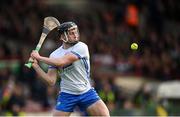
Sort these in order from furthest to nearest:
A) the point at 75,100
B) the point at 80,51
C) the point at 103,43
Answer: the point at 103,43, the point at 75,100, the point at 80,51

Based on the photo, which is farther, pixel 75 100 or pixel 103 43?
pixel 103 43

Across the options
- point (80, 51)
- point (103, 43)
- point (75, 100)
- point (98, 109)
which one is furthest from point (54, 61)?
point (103, 43)

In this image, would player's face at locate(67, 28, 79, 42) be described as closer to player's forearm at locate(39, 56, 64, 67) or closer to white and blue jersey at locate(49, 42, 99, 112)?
white and blue jersey at locate(49, 42, 99, 112)

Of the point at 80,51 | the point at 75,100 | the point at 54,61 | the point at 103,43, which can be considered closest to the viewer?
the point at 54,61

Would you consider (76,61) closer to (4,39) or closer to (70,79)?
(70,79)

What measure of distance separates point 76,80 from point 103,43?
31.2 ft

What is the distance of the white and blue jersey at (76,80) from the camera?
10.2 metres

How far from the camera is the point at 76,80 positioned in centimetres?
1027

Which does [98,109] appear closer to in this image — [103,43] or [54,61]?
[54,61]

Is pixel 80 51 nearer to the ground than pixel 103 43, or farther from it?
farther from it

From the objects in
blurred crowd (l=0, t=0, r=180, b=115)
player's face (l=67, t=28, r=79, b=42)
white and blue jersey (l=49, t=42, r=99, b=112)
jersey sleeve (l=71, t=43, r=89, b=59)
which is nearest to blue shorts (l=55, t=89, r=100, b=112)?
white and blue jersey (l=49, t=42, r=99, b=112)

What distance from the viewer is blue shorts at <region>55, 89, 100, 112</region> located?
10.3 meters

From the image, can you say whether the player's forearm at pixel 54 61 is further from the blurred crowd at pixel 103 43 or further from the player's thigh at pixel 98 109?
the blurred crowd at pixel 103 43

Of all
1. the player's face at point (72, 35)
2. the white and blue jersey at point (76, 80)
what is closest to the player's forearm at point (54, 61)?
the white and blue jersey at point (76, 80)
